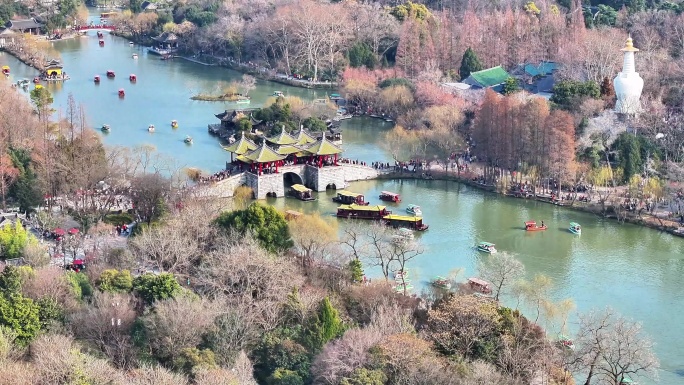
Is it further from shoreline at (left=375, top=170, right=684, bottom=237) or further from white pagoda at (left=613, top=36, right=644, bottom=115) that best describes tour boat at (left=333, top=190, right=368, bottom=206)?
white pagoda at (left=613, top=36, right=644, bottom=115)

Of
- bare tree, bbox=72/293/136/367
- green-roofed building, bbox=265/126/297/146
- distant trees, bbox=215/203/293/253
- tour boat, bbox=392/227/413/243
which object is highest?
green-roofed building, bbox=265/126/297/146

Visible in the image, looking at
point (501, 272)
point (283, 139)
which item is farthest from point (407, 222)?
point (501, 272)

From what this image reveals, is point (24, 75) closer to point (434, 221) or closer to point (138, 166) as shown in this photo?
point (138, 166)

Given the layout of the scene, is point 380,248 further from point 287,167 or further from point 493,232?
point 287,167

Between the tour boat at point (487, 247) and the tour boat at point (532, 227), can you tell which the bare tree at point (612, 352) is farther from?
the tour boat at point (532, 227)

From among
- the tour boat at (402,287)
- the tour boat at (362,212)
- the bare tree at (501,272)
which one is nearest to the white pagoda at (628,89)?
the tour boat at (362,212)

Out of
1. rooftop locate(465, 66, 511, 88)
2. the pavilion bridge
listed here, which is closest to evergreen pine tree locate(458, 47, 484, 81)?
rooftop locate(465, 66, 511, 88)
